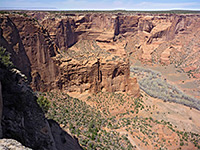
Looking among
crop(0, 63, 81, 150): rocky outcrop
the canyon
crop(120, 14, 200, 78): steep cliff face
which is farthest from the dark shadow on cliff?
crop(120, 14, 200, 78): steep cliff face

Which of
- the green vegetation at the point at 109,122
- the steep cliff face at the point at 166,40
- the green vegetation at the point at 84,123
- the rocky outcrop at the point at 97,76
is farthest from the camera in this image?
the steep cliff face at the point at 166,40

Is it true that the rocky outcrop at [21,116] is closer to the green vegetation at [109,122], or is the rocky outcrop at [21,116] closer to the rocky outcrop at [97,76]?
the green vegetation at [109,122]

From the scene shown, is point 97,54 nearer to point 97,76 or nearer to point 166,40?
point 97,76

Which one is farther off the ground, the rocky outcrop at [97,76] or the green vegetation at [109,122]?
the rocky outcrop at [97,76]

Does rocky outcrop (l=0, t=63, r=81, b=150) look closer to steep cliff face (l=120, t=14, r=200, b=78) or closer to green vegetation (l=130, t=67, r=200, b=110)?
green vegetation (l=130, t=67, r=200, b=110)

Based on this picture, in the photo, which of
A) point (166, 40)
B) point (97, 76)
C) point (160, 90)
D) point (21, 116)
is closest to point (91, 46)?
point (97, 76)

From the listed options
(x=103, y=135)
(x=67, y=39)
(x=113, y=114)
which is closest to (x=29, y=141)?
(x=103, y=135)

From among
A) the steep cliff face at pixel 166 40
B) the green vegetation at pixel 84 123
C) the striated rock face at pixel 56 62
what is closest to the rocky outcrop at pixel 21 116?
the green vegetation at pixel 84 123
